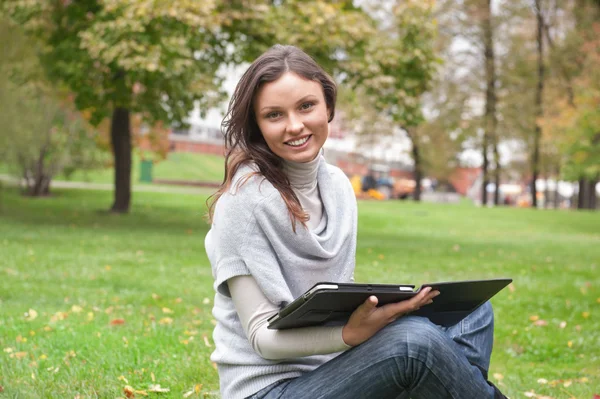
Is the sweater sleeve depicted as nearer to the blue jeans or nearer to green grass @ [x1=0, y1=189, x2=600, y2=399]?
the blue jeans

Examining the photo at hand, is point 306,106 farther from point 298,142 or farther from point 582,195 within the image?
point 582,195

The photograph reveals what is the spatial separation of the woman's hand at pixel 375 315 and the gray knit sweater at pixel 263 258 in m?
0.24

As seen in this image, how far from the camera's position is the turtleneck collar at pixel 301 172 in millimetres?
2867

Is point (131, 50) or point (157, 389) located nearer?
point (157, 389)

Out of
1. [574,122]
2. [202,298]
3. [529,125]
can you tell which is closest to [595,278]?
[202,298]

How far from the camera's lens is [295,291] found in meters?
2.76

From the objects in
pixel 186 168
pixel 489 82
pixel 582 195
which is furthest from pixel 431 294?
pixel 186 168

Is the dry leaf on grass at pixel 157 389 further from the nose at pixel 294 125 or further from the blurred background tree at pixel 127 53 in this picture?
the blurred background tree at pixel 127 53

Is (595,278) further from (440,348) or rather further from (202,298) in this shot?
(440,348)

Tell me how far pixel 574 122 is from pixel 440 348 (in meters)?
20.8

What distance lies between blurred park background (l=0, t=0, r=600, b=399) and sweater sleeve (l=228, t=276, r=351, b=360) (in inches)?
66.4

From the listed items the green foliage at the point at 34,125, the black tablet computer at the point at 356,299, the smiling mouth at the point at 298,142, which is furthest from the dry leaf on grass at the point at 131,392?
the green foliage at the point at 34,125

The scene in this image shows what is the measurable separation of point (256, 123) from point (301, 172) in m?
0.24

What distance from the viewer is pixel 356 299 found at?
7.88 feet
